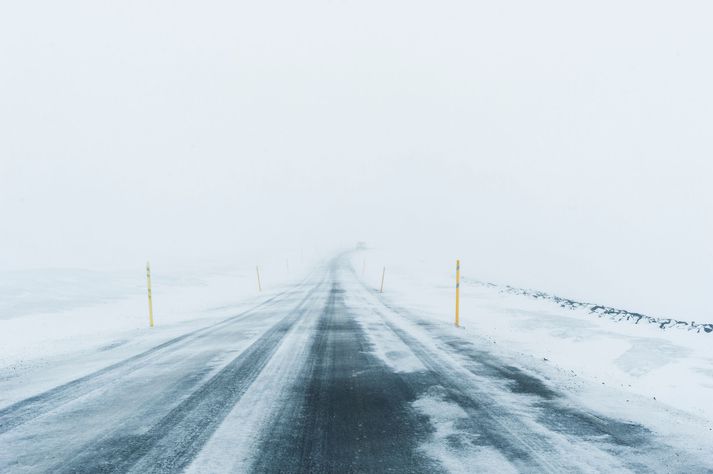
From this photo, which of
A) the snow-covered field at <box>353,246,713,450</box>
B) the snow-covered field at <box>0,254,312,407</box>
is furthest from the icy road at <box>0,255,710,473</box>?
the snow-covered field at <box>0,254,312,407</box>

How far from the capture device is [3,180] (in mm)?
122375

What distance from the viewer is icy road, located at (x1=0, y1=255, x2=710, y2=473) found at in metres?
3.24

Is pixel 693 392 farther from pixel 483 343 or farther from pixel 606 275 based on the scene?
pixel 606 275

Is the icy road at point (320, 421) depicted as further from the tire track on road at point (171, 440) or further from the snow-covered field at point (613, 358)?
the snow-covered field at point (613, 358)

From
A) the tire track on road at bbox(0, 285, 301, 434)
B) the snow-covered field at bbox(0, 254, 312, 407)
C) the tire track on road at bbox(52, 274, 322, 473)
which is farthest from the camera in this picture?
the snow-covered field at bbox(0, 254, 312, 407)

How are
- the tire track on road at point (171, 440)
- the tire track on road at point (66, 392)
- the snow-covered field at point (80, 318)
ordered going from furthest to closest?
the snow-covered field at point (80, 318) → the tire track on road at point (66, 392) → the tire track on road at point (171, 440)

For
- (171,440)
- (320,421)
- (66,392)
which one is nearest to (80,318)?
(66,392)

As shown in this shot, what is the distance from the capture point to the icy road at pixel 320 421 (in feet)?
10.6

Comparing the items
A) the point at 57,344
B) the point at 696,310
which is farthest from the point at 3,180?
the point at 696,310

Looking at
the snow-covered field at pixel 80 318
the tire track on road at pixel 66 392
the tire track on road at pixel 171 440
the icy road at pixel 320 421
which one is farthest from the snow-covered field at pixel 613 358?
the snow-covered field at pixel 80 318

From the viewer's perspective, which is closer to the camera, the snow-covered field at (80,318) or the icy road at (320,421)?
the icy road at (320,421)

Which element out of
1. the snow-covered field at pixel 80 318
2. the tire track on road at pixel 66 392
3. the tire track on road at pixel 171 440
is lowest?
the snow-covered field at pixel 80 318

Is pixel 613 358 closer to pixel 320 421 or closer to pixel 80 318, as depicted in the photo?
pixel 320 421

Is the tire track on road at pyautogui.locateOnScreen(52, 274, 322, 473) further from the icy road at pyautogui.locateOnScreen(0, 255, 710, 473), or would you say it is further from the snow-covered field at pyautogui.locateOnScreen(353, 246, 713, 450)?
the snow-covered field at pyautogui.locateOnScreen(353, 246, 713, 450)
